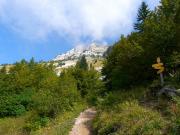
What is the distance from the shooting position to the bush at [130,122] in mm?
16797

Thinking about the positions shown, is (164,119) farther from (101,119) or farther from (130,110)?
(101,119)

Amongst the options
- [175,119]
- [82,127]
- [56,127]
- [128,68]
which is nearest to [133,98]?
[82,127]

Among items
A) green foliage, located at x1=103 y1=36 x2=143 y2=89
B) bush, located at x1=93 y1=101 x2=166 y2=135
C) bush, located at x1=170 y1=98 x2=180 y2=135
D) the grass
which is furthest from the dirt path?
bush, located at x1=170 y1=98 x2=180 y2=135

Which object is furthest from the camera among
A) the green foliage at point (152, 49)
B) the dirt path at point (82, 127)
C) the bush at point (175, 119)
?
the green foliage at point (152, 49)

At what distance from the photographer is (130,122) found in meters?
19.1

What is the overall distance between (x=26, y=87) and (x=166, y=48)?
115 feet

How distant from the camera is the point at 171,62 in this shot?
92.7 feet

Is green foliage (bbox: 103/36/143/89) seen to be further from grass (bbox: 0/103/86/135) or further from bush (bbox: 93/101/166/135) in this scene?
bush (bbox: 93/101/166/135)

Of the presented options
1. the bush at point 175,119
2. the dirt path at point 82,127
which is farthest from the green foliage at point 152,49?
the bush at point 175,119

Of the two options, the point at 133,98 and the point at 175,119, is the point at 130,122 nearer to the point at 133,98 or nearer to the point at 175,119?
the point at 175,119

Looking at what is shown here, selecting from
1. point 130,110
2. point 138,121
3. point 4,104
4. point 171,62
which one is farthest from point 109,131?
point 4,104

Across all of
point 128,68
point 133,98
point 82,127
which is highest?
point 128,68

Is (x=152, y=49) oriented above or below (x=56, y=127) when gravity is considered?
above

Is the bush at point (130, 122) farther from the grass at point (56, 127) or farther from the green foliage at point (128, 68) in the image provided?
the green foliage at point (128, 68)
